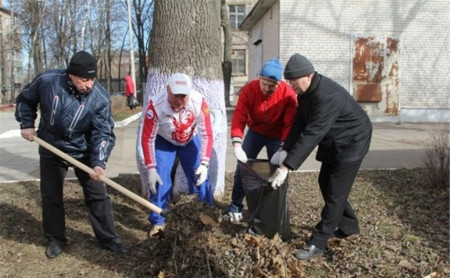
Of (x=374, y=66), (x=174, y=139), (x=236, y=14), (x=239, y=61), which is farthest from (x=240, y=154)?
(x=239, y=61)

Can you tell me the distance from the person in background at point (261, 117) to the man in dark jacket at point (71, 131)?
1253 mm

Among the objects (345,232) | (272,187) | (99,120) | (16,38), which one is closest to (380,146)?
(345,232)

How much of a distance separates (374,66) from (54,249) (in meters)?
12.4

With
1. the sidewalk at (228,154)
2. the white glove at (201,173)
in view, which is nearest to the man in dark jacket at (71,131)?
the white glove at (201,173)

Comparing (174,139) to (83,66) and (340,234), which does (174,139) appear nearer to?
(83,66)

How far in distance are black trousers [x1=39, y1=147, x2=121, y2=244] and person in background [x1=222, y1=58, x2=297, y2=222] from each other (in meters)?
1.27

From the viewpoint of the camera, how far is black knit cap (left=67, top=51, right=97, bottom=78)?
3.62 m

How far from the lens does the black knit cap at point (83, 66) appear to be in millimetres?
3621

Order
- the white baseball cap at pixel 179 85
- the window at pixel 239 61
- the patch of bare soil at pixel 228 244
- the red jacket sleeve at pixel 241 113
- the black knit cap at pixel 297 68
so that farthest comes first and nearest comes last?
the window at pixel 239 61, the red jacket sleeve at pixel 241 113, the white baseball cap at pixel 179 85, the black knit cap at pixel 297 68, the patch of bare soil at pixel 228 244

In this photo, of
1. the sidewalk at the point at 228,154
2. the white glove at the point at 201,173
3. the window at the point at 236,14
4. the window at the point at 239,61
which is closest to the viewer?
→ the white glove at the point at 201,173

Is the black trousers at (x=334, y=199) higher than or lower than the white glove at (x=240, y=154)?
lower

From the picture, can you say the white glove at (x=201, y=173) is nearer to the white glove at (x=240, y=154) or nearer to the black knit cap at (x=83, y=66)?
the white glove at (x=240, y=154)

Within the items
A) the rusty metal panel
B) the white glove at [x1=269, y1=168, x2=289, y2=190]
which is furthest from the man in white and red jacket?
the rusty metal panel

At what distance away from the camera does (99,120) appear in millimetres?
3881
